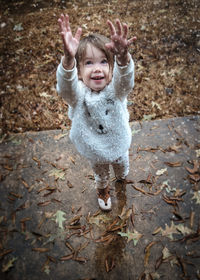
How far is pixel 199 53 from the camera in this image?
13.4 ft

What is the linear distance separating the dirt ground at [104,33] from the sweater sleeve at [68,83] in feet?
5.89

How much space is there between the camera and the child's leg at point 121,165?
6.87ft

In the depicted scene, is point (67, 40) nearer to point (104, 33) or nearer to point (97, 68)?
point (97, 68)

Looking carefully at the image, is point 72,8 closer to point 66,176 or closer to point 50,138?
point 50,138

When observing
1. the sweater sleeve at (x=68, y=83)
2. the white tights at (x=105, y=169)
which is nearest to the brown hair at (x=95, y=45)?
the sweater sleeve at (x=68, y=83)

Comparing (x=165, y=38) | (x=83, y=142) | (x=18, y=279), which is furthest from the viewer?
(x=165, y=38)

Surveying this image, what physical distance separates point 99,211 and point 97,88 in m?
1.46

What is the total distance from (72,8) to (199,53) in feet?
10.7

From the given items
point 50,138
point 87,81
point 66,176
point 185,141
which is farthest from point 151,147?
point 87,81

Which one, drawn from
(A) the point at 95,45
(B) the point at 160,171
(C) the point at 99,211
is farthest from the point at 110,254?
(A) the point at 95,45

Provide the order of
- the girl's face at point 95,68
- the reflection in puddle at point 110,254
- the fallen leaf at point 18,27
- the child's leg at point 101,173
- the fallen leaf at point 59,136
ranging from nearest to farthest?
1. the girl's face at point 95,68
2. the child's leg at point 101,173
3. the reflection in puddle at point 110,254
4. the fallen leaf at point 59,136
5. the fallen leaf at point 18,27

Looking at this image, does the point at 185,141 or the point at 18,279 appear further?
the point at 185,141

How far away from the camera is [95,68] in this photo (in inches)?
59.2

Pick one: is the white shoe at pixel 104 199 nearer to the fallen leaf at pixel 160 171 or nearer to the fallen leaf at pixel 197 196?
the fallen leaf at pixel 160 171
